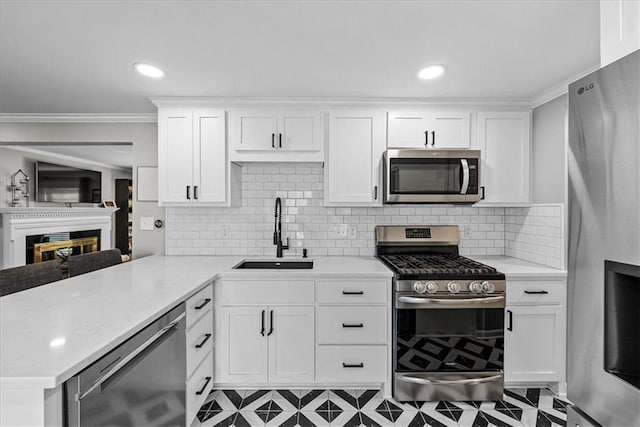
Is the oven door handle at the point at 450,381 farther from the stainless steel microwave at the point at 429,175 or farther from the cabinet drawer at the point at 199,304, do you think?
the cabinet drawer at the point at 199,304

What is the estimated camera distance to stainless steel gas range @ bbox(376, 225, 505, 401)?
91.7 inches

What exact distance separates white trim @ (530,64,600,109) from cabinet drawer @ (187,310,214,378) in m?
2.91

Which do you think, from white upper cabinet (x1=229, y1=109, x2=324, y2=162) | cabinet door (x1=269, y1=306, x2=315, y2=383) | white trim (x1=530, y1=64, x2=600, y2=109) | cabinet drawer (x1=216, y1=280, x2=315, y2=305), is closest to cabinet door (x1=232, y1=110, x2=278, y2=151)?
white upper cabinet (x1=229, y1=109, x2=324, y2=162)

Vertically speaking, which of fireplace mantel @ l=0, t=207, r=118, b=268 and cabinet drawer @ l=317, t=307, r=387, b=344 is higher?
fireplace mantel @ l=0, t=207, r=118, b=268

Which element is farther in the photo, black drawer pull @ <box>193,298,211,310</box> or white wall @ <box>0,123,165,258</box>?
white wall @ <box>0,123,165,258</box>

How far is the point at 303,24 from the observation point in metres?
1.68

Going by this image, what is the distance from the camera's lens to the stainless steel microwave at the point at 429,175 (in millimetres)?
2691

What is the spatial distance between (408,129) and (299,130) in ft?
2.91

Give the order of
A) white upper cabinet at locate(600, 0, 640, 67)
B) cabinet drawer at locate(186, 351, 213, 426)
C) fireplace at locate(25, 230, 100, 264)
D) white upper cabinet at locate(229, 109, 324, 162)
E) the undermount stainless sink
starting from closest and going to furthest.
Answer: white upper cabinet at locate(600, 0, 640, 67)
cabinet drawer at locate(186, 351, 213, 426)
white upper cabinet at locate(229, 109, 324, 162)
the undermount stainless sink
fireplace at locate(25, 230, 100, 264)

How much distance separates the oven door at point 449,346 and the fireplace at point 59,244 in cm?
518

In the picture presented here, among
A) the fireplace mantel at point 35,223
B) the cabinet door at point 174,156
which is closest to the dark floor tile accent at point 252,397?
the cabinet door at point 174,156

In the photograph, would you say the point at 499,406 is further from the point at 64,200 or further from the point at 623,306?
the point at 64,200

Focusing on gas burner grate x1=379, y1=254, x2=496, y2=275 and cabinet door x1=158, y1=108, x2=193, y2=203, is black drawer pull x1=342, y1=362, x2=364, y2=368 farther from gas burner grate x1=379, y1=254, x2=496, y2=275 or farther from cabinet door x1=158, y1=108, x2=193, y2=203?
cabinet door x1=158, y1=108, x2=193, y2=203

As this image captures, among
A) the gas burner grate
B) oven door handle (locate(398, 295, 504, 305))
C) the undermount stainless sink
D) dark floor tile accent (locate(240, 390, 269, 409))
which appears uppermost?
the gas burner grate
